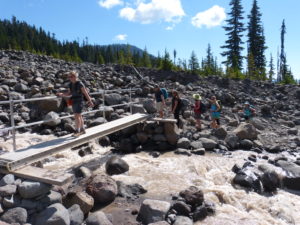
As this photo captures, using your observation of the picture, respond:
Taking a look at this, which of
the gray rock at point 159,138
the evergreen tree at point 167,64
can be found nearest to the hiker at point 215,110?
the gray rock at point 159,138

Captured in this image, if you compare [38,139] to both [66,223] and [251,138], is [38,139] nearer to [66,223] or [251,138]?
[66,223]

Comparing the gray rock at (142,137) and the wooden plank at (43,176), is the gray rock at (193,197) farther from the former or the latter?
the gray rock at (142,137)

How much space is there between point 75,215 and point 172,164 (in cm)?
471

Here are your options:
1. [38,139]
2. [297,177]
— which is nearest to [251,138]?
[297,177]

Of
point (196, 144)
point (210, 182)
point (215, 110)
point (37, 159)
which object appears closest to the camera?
point (37, 159)

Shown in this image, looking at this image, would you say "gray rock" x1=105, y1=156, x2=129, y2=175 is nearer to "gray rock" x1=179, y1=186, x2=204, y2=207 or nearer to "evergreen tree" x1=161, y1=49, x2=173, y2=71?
"gray rock" x1=179, y1=186, x2=204, y2=207

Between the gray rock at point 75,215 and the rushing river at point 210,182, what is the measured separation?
210 centimetres

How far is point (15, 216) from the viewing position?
15.7 feet

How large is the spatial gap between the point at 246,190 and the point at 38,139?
320 inches

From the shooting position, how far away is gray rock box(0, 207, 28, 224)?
15.5 ft

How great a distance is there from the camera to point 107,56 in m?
80.4

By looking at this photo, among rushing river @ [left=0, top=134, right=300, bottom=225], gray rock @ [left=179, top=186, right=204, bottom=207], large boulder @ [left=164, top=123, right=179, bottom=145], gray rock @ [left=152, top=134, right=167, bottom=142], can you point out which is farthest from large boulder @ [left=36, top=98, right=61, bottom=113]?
gray rock @ [left=179, top=186, right=204, bottom=207]

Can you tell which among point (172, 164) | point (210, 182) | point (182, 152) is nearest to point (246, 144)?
point (182, 152)

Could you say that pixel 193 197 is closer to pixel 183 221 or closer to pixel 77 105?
pixel 183 221
